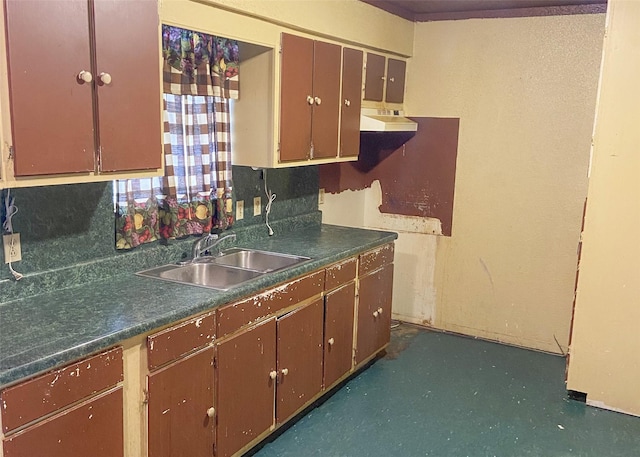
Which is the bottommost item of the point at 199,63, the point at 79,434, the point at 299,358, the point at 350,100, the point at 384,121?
the point at 299,358

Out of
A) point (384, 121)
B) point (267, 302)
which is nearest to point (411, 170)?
point (384, 121)

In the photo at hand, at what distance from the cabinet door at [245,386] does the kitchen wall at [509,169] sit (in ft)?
5.98

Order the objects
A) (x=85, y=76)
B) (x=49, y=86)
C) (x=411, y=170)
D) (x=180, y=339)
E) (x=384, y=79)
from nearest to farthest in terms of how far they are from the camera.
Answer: (x=49, y=86) < (x=85, y=76) < (x=180, y=339) < (x=384, y=79) < (x=411, y=170)

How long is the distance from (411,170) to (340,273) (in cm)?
166

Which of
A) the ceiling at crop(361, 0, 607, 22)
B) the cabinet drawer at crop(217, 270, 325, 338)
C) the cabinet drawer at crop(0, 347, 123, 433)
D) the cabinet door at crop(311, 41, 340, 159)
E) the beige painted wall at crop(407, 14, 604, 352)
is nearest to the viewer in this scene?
the cabinet drawer at crop(0, 347, 123, 433)

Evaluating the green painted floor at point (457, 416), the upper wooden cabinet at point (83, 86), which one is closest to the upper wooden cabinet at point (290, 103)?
Answer: the upper wooden cabinet at point (83, 86)

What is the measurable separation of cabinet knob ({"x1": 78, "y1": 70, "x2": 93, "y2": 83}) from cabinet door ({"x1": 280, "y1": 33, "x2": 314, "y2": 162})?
1.31 metres

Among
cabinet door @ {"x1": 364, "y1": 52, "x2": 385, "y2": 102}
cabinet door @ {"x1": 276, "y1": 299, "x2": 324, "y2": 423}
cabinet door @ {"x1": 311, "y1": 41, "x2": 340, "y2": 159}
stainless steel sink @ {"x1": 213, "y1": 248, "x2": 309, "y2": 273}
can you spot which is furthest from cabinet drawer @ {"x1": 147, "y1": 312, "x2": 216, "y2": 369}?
cabinet door @ {"x1": 364, "y1": 52, "x2": 385, "y2": 102}

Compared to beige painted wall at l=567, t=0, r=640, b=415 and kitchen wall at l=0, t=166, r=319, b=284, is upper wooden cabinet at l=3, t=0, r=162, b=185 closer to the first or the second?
kitchen wall at l=0, t=166, r=319, b=284

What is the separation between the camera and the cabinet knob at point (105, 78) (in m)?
2.20

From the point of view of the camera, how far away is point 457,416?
3.46 m

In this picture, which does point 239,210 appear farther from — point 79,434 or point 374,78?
point 79,434

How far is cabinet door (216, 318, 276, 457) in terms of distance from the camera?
2654 millimetres

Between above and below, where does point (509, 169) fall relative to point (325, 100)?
below
